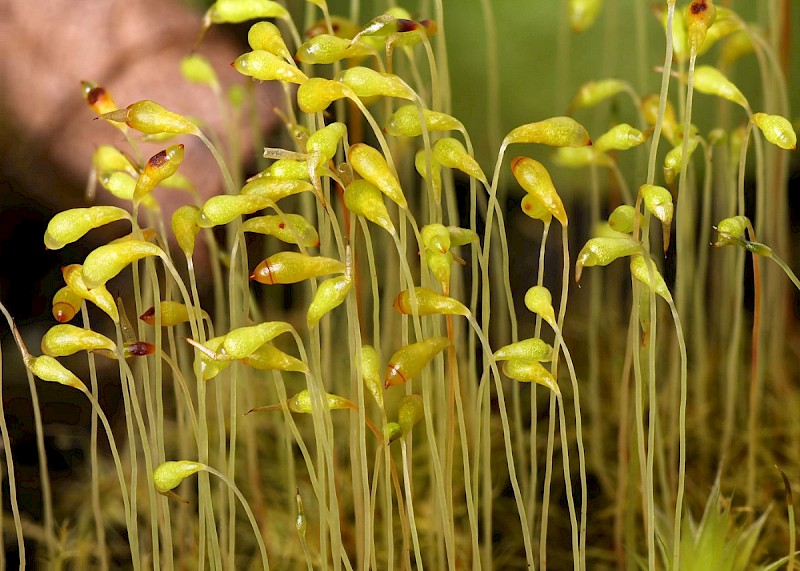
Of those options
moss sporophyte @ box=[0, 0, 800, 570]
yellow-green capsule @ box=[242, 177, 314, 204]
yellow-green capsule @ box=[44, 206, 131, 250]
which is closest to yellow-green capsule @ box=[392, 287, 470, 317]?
moss sporophyte @ box=[0, 0, 800, 570]

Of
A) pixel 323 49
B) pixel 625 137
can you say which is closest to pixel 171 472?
pixel 323 49

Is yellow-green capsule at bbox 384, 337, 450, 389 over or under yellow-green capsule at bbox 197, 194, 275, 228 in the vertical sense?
under

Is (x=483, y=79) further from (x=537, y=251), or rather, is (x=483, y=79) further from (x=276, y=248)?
(x=276, y=248)

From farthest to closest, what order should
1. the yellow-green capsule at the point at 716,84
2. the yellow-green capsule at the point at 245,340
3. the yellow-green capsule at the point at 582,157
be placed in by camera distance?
the yellow-green capsule at the point at 582,157 < the yellow-green capsule at the point at 716,84 < the yellow-green capsule at the point at 245,340

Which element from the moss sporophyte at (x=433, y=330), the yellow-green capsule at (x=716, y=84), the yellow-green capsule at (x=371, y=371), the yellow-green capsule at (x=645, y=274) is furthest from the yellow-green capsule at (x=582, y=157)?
the yellow-green capsule at (x=371, y=371)

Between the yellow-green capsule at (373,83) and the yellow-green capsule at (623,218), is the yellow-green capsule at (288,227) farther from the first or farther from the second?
the yellow-green capsule at (623,218)

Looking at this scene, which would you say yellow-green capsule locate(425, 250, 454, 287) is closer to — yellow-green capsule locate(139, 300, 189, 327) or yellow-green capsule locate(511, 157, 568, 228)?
yellow-green capsule locate(511, 157, 568, 228)
